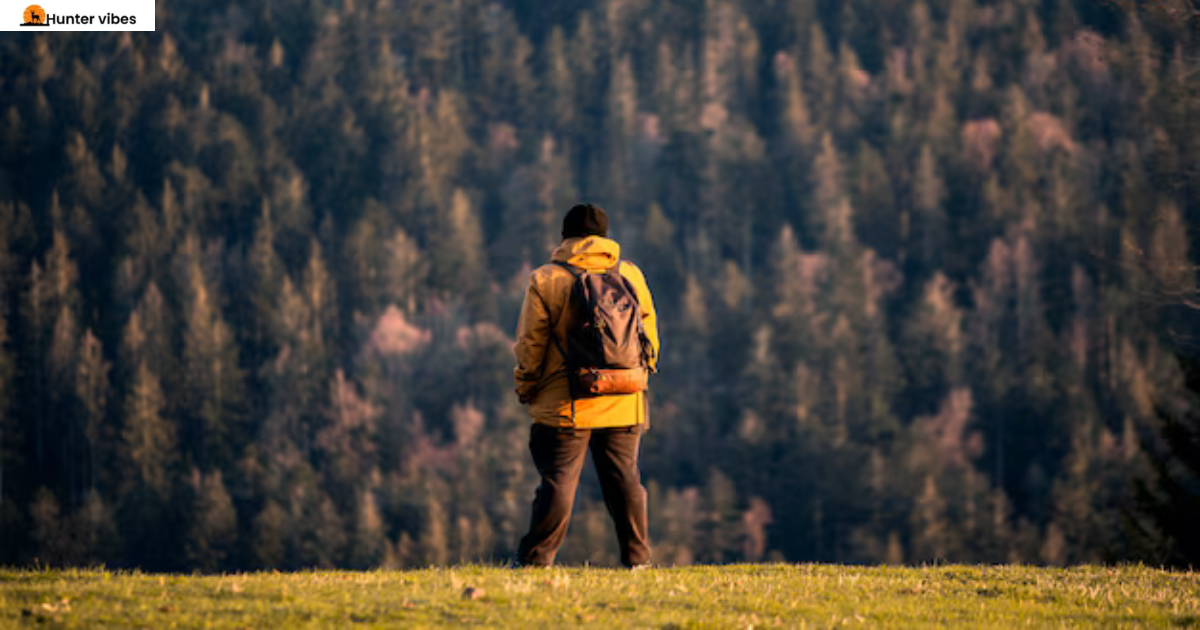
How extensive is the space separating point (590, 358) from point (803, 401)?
135759 mm

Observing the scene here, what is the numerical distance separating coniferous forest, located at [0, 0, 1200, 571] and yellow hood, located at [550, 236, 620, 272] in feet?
334

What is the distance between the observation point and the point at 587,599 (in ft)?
27.3

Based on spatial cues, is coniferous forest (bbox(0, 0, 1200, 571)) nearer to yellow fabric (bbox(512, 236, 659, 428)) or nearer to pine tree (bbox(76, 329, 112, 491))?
pine tree (bbox(76, 329, 112, 491))

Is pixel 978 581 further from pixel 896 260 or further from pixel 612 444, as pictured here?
pixel 896 260

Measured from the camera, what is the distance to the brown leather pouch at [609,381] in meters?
9.23

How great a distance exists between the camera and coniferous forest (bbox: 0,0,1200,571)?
422 ft

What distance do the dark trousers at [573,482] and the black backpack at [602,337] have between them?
1.10 ft

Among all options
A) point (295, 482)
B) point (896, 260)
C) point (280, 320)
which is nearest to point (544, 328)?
point (295, 482)

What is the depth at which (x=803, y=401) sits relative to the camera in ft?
470

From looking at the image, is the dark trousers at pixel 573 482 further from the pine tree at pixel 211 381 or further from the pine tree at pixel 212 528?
the pine tree at pixel 211 381

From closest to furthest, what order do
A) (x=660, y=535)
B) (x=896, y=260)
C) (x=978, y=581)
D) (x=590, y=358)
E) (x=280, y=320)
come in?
(x=590, y=358)
(x=978, y=581)
(x=660, y=535)
(x=280, y=320)
(x=896, y=260)

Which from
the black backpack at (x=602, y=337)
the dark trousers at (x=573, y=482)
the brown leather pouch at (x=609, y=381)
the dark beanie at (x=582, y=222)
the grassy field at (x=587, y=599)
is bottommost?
the grassy field at (x=587, y=599)

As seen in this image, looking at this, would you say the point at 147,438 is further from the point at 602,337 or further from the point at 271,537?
the point at 602,337

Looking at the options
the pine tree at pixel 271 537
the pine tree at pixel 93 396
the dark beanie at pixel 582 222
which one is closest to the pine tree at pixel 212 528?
the pine tree at pixel 271 537
